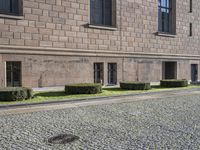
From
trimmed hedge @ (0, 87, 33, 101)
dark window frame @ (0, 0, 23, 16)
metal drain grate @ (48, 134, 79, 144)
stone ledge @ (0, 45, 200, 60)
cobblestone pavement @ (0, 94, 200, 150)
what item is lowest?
metal drain grate @ (48, 134, 79, 144)

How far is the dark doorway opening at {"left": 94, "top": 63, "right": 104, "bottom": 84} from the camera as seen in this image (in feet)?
84.1

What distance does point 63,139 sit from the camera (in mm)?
7863

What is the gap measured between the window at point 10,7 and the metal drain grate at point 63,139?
15096mm

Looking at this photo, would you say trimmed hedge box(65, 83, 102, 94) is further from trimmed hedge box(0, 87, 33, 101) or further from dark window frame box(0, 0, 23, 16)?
dark window frame box(0, 0, 23, 16)

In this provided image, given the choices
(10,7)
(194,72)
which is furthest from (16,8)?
(194,72)

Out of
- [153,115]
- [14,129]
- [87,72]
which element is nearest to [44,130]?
[14,129]

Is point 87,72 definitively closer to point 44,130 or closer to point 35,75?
point 35,75

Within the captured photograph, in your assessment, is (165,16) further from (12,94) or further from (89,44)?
(12,94)

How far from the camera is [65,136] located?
8203 mm

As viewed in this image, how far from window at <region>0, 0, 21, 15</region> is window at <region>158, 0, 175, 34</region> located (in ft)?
58.6

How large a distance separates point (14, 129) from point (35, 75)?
41.2 feet

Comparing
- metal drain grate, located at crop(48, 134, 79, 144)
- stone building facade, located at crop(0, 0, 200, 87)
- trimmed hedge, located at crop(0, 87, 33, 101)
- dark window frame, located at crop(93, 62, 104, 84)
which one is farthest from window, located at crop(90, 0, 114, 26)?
metal drain grate, located at crop(48, 134, 79, 144)

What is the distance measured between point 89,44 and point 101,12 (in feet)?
13.3

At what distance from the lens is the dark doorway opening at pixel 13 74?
797 inches
